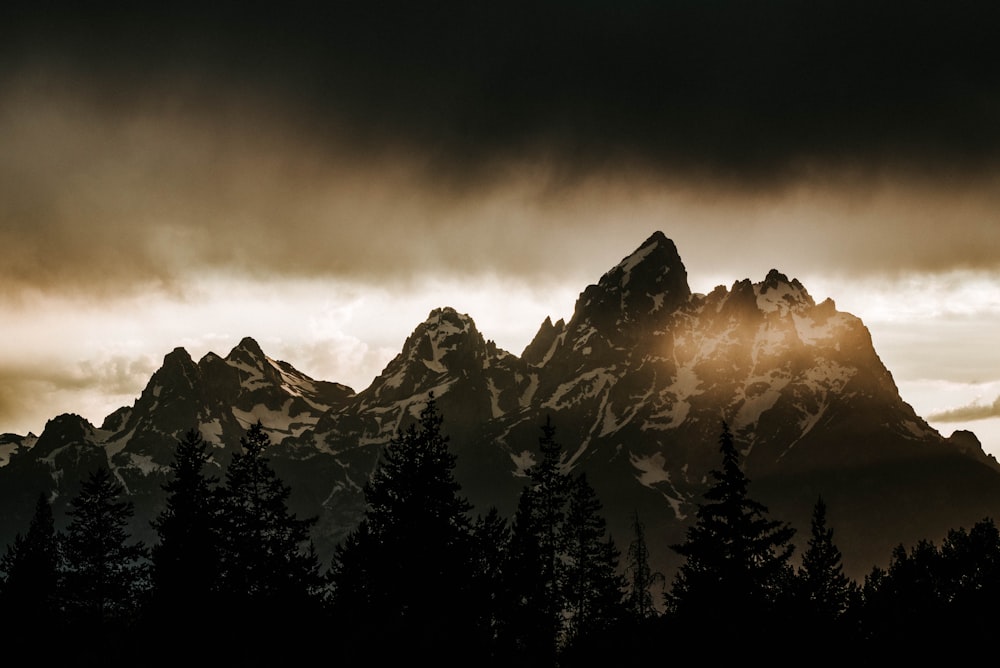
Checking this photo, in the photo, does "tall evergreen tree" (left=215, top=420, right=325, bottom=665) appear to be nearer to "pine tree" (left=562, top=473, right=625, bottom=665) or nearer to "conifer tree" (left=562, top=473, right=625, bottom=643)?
"pine tree" (left=562, top=473, right=625, bottom=665)

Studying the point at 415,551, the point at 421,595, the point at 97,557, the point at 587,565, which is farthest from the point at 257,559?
the point at 587,565

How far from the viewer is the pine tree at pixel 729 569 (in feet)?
127

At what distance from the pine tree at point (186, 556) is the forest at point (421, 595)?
9 centimetres

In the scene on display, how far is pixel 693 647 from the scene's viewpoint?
38344 millimetres

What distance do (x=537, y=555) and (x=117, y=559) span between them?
81.2 feet

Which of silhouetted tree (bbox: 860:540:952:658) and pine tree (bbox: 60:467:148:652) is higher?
pine tree (bbox: 60:467:148:652)

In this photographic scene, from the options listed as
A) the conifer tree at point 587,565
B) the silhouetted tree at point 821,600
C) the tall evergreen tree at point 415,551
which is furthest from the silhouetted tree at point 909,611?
the tall evergreen tree at point 415,551

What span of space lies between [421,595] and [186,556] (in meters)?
12.4

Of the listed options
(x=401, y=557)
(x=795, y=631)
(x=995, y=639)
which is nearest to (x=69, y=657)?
(x=401, y=557)

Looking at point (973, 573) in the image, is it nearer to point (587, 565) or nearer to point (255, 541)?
point (587, 565)

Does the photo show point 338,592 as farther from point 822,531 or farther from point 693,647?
point 822,531

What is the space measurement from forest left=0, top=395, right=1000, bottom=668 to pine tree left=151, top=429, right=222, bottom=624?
0.29 ft

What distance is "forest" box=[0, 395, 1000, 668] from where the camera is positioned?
37.6m

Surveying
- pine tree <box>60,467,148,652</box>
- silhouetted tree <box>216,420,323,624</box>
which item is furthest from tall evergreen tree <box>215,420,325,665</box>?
pine tree <box>60,467,148,652</box>
